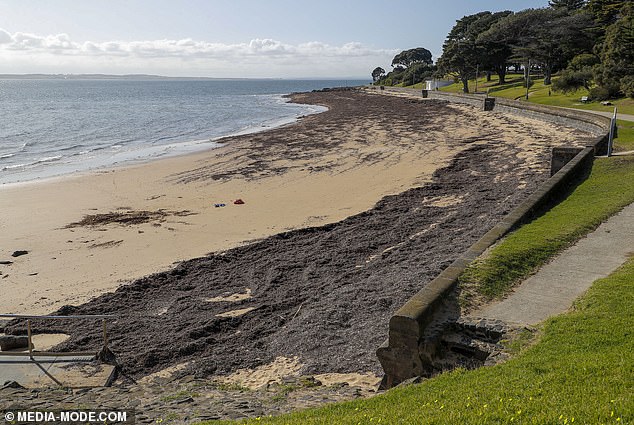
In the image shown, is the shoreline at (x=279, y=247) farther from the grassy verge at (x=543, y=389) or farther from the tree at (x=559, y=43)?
the tree at (x=559, y=43)

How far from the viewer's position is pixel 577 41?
56.0 meters

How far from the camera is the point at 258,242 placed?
15.1 meters

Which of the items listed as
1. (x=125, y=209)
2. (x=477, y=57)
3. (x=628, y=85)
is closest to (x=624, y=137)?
(x=628, y=85)

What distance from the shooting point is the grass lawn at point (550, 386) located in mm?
4465

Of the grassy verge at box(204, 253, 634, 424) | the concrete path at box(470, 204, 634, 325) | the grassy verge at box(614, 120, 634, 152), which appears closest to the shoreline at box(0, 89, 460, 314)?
the grassy verge at box(614, 120, 634, 152)

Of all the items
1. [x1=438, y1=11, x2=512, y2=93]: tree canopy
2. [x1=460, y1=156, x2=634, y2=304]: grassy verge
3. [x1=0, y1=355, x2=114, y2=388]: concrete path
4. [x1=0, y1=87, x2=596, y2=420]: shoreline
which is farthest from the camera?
[x1=438, y1=11, x2=512, y2=93]: tree canopy

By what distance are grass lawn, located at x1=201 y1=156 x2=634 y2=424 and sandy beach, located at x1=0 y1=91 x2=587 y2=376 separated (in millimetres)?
2168

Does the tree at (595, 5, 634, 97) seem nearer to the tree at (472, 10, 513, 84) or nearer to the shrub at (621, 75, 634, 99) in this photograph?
the shrub at (621, 75, 634, 99)

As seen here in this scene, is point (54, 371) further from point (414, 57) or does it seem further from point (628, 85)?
point (414, 57)

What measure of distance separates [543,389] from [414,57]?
147518mm

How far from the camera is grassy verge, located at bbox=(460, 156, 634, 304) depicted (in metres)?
8.30

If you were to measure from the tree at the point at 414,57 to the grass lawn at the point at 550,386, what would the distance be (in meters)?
143

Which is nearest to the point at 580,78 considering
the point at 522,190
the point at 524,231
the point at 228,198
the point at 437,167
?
the point at 437,167

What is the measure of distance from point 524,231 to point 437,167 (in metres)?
14.3
